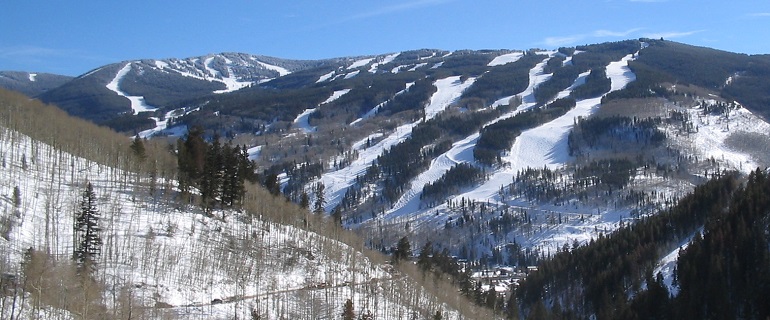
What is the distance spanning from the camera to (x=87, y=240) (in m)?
50.5

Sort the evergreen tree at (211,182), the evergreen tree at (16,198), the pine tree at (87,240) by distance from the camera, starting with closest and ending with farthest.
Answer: the pine tree at (87,240)
the evergreen tree at (16,198)
the evergreen tree at (211,182)

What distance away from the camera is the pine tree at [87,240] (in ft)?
A: 161

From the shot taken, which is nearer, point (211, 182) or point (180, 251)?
point (180, 251)

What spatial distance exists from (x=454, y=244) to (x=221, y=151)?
119 m

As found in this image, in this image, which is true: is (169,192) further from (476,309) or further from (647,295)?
(647,295)

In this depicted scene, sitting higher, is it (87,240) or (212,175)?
(212,175)

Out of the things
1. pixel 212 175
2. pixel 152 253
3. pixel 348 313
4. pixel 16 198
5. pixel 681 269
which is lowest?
pixel 681 269

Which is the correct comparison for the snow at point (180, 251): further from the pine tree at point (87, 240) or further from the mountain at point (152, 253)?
the pine tree at point (87, 240)

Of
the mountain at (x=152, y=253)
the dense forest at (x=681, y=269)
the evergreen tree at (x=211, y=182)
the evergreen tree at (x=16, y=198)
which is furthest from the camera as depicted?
the dense forest at (x=681, y=269)

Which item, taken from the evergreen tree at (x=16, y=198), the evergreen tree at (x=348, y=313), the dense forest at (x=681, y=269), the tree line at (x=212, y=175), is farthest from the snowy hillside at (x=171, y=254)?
the dense forest at (x=681, y=269)

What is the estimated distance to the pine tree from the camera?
49.2m

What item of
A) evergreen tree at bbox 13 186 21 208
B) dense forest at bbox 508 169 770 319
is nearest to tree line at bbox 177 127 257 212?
evergreen tree at bbox 13 186 21 208

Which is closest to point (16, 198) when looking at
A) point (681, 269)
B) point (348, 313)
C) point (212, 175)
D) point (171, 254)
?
point (171, 254)

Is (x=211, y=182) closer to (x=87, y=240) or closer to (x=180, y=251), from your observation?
(x=180, y=251)
